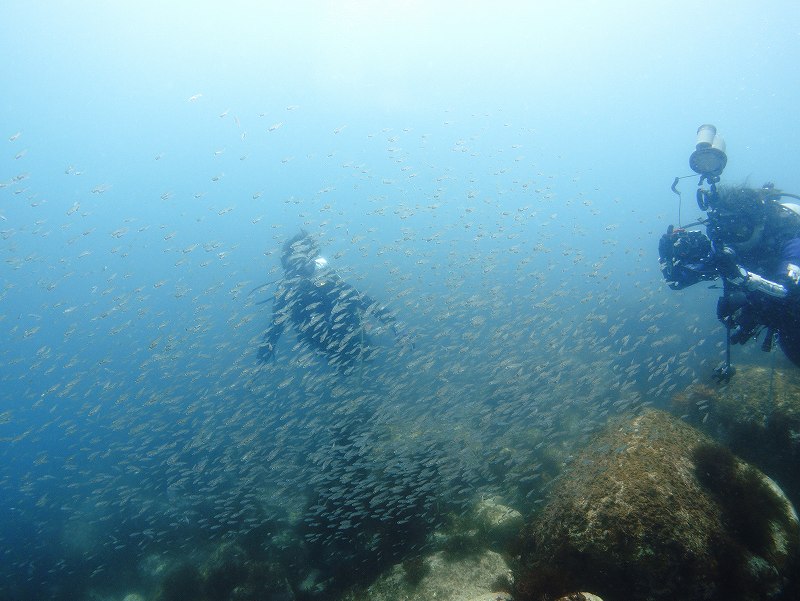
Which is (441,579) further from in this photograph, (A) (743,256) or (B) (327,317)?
(A) (743,256)

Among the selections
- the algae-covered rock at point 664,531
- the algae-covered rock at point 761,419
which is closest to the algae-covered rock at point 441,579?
the algae-covered rock at point 664,531

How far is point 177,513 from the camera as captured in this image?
1351cm

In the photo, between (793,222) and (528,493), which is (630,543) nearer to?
(528,493)

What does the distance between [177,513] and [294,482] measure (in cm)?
543

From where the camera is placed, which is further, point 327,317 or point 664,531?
point 327,317

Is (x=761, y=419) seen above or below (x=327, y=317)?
above

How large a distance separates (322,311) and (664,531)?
9583 millimetres

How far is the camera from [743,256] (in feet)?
24.1

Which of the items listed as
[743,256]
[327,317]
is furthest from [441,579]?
[743,256]

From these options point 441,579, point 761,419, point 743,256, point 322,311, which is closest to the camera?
point 441,579

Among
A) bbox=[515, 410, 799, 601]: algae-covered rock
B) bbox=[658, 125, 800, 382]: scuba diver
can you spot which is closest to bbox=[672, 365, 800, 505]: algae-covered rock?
bbox=[658, 125, 800, 382]: scuba diver

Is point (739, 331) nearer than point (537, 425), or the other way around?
point (739, 331)

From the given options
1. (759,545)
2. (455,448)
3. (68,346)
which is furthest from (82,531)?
(68,346)

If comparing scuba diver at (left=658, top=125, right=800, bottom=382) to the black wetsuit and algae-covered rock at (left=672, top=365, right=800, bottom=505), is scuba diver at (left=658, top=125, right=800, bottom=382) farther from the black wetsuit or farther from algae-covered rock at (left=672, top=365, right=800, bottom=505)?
the black wetsuit
